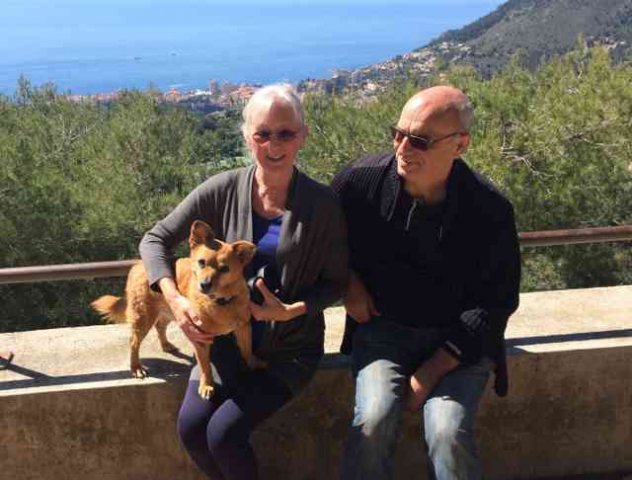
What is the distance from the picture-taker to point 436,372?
258cm

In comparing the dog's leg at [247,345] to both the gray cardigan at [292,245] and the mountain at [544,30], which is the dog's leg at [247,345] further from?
the mountain at [544,30]

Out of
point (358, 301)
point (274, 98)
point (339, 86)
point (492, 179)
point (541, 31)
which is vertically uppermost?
point (541, 31)

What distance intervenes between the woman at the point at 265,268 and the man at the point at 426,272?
204 millimetres

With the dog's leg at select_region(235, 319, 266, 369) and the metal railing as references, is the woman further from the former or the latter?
the metal railing

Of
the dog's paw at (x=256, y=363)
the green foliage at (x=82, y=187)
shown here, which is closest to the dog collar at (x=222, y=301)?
the dog's paw at (x=256, y=363)

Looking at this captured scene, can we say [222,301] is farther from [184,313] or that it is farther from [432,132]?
[432,132]

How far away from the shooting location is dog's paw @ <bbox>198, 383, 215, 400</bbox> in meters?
2.55

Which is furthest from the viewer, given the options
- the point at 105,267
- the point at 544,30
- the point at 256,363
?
the point at 544,30

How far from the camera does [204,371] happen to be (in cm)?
258

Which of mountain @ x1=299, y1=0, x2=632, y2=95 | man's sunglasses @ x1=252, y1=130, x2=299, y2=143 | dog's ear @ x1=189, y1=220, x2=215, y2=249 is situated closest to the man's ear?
man's sunglasses @ x1=252, y1=130, x2=299, y2=143

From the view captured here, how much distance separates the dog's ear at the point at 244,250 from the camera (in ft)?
7.85

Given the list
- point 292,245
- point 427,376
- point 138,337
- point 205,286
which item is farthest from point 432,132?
point 138,337

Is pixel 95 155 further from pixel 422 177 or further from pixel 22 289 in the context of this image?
pixel 422 177

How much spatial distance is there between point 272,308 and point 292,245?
27 centimetres
